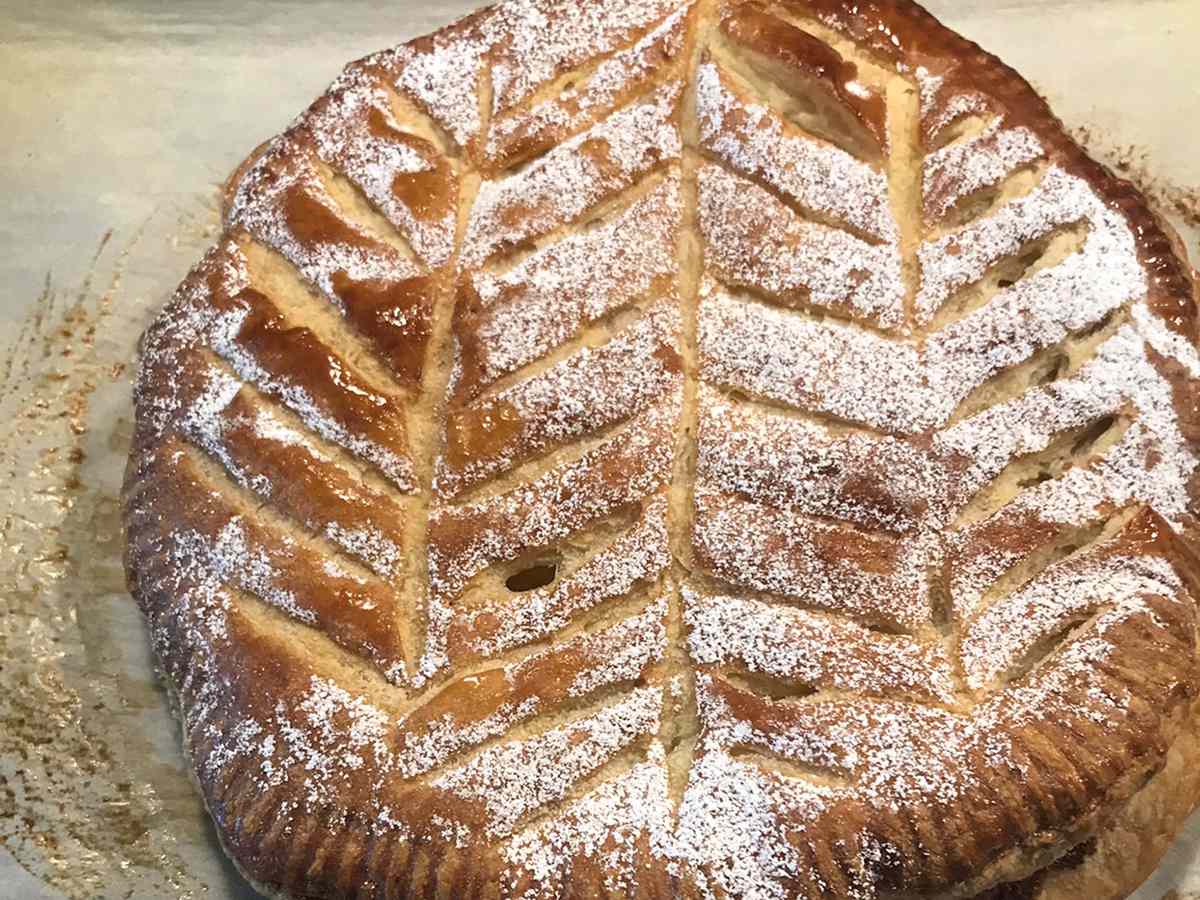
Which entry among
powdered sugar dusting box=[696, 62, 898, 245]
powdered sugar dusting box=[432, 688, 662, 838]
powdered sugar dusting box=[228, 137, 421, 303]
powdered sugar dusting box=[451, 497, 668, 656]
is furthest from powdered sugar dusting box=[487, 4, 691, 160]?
powdered sugar dusting box=[432, 688, 662, 838]

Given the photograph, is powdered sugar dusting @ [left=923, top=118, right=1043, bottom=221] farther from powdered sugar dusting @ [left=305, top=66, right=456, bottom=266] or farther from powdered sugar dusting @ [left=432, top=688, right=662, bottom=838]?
powdered sugar dusting @ [left=432, top=688, right=662, bottom=838]

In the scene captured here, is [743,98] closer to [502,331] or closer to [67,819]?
[502,331]

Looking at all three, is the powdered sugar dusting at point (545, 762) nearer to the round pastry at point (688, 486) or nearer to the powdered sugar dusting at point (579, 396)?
the round pastry at point (688, 486)

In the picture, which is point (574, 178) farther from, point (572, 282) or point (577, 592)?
point (577, 592)

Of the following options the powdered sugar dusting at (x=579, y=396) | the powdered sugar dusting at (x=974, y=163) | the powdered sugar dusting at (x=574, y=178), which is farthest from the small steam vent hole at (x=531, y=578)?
the powdered sugar dusting at (x=974, y=163)

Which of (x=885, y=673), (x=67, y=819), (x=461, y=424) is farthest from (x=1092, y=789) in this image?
(x=67, y=819)

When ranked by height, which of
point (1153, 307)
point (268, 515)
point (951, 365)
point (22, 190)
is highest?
point (1153, 307)
